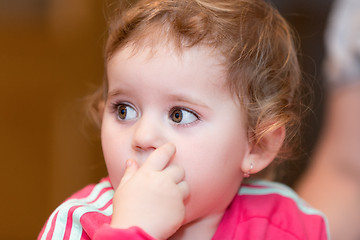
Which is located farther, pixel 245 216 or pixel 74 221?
pixel 245 216

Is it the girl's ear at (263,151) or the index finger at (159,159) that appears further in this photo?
the girl's ear at (263,151)

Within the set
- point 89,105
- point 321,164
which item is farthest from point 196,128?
point 321,164

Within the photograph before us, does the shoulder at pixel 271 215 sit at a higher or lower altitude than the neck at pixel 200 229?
lower

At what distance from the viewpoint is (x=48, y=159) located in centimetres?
264

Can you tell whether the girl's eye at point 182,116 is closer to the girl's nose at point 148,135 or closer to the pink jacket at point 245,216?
the girl's nose at point 148,135

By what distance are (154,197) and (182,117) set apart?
0.52ft

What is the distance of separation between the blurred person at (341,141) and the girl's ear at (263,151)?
490mm

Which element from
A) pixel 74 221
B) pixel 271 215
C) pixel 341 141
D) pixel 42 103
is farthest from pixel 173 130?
pixel 42 103

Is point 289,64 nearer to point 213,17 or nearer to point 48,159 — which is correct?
point 213,17

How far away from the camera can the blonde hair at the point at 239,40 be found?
889 millimetres

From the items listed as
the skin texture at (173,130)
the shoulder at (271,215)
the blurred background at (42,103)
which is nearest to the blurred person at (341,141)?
the shoulder at (271,215)

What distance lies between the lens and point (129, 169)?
0.84 metres

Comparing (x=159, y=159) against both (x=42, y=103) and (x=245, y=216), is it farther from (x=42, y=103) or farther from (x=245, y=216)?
(x=42, y=103)

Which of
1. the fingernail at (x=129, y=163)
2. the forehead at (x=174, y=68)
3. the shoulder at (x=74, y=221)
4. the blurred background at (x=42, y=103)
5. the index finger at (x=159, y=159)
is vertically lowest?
the blurred background at (x=42, y=103)
